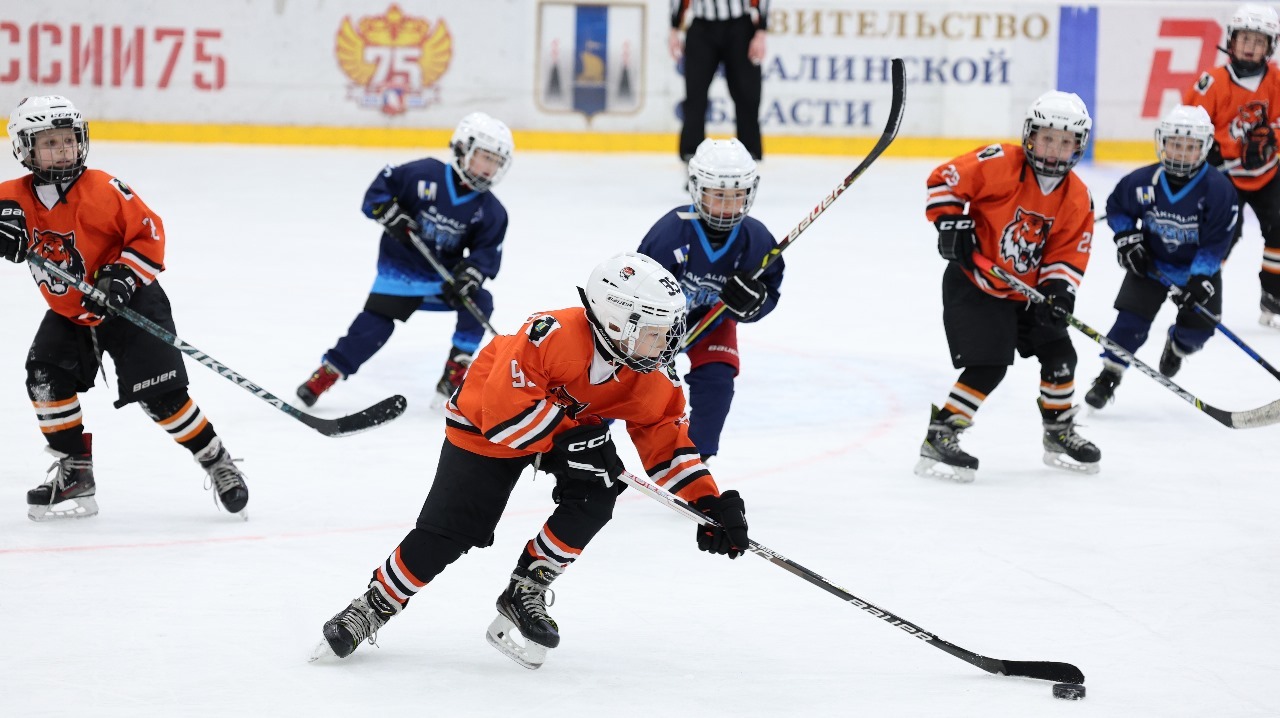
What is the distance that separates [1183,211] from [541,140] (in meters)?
5.94

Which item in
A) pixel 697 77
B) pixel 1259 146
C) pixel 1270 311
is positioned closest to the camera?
pixel 1259 146

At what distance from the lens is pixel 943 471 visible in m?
4.38

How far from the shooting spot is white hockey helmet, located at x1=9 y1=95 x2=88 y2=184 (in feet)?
11.6

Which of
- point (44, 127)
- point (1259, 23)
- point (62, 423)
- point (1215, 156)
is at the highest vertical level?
point (1259, 23)

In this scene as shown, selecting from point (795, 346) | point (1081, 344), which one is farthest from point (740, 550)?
point (1081, 344)

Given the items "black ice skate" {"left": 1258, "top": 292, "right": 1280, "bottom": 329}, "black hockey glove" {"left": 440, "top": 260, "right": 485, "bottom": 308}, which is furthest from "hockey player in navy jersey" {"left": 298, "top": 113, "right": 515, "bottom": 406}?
"black ice skate" {"left": 1258, "top": 292, "right": 1280, "bottom": 329}

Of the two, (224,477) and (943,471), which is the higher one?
(224,477)

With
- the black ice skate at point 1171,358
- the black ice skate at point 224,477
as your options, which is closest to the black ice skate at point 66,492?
the black ice skate at point 224,477

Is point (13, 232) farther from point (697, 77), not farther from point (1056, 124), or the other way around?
point (697, 77)

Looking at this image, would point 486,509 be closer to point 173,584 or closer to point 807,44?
point 173,584

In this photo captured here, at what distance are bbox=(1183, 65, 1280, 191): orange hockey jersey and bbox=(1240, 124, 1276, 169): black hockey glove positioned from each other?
15 millimetres

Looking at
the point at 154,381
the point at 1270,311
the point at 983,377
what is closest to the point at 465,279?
the point at 154,381

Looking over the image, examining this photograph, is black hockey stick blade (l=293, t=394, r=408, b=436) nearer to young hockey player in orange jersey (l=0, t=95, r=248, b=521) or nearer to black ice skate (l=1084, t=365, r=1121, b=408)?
young hockey player in orange jersey (l=0, t=95, r=248, b=521)

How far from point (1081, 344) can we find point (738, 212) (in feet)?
8.85
